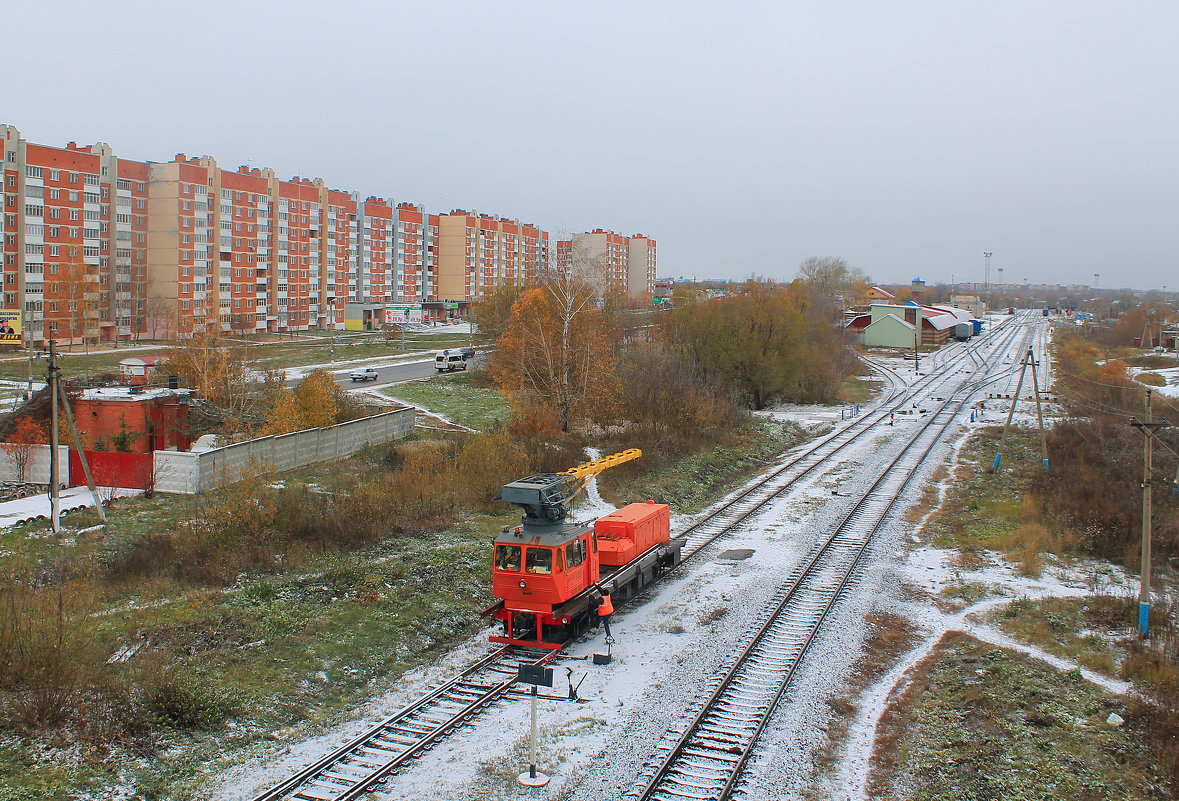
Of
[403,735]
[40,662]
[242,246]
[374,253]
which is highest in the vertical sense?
[374,253]

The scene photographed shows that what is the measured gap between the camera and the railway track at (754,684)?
10398mm

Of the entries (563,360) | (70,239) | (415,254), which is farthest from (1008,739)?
(415,254)

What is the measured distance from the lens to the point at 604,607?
14.9m

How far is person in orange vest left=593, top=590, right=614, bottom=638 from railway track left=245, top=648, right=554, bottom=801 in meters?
1.15

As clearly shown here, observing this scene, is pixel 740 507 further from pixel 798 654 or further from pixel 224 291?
pixel 224 291

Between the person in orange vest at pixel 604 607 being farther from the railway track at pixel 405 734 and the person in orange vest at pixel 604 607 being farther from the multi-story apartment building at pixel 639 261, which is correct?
the multi-story apartment building at pixel 639 261

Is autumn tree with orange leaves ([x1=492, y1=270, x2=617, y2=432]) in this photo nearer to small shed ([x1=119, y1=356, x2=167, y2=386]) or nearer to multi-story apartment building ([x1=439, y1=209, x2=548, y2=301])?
small shed ([x1=119, y1=356, x2=167, y2=386])

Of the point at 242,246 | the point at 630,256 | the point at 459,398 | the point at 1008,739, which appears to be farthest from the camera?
the point at 630,256

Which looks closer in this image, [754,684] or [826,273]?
[754,684]

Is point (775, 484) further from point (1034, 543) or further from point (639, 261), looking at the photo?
point (639, 261)

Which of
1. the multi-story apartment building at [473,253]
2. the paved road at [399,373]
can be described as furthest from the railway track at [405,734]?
the multi-story apartment building at [473,253]

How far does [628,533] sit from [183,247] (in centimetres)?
7818

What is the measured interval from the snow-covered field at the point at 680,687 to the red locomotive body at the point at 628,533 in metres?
1.01

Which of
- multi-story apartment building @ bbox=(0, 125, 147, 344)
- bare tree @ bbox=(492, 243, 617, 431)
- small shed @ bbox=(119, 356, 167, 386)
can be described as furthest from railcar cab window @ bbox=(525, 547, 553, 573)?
multi-story apartment building @ bbox=(0, 125, 147, 344)
